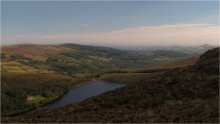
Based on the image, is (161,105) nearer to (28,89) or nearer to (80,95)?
(80,95)

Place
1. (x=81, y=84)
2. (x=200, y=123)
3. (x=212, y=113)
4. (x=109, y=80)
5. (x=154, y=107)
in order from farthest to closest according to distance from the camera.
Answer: (x=81, y=84) → (x=109, y=80) → (x=154, y=107) → (x=212, y=113) → (x=200, y=123)

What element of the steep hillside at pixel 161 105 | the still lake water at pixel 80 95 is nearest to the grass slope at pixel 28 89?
the still lake water at pixel 80 95

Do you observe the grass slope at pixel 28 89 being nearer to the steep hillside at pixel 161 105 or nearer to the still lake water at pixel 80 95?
the still lake water at pixel 80 95

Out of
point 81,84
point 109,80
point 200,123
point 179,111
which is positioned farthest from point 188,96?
point 81,84

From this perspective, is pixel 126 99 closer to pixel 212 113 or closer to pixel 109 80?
pixel 212 113

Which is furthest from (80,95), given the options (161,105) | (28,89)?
(161,105)

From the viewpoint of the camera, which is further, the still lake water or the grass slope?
the grass slope

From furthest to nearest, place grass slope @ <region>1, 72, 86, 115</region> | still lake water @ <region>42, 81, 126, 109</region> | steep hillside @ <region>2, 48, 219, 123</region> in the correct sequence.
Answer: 1. grass slope @ <region>1, 72, 86, 115</region>
2. still lake water @ <region>42, 81, 126, 109</region>
3. steep hillside @ <region>2, 48, 219, 123</region>

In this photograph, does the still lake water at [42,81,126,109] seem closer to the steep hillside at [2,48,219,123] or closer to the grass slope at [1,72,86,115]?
the grass slope at [1,72,86,115]

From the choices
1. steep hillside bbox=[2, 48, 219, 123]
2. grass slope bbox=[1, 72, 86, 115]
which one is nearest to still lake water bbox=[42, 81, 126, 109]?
grass slope bbox=[1, 72, 86, 115]
